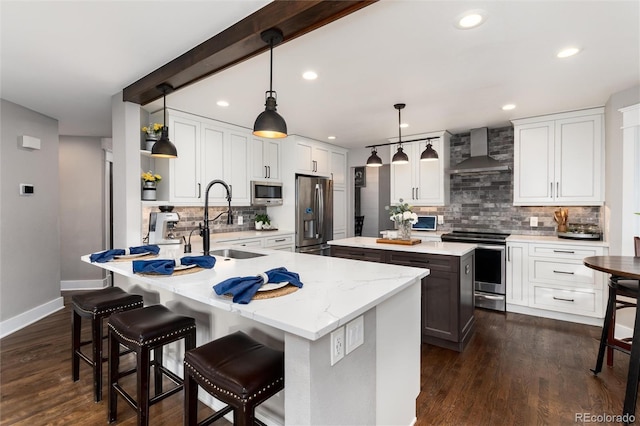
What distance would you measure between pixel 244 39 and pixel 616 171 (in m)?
3.80

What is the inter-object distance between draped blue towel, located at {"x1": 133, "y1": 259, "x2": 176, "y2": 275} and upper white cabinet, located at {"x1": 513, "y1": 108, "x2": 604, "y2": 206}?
4.26 m

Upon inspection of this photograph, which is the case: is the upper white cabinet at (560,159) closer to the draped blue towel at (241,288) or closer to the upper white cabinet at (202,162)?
the upper white cabinet at (202,162)

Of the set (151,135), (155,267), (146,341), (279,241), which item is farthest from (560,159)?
A: (151,135)

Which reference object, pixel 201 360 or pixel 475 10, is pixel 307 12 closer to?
pixel 475 10

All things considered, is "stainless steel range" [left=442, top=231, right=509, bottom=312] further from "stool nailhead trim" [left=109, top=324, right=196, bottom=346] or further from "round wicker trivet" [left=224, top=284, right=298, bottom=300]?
"stool nailhead trim" [left=109, top=324, right=196, bottom=346]

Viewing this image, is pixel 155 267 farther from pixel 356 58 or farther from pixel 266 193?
pixel 266 193

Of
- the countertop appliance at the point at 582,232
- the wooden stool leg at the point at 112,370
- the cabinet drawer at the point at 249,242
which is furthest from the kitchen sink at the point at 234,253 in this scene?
the countertop appliance at the point at 582,232

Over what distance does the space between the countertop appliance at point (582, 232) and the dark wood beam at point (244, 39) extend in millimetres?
3674

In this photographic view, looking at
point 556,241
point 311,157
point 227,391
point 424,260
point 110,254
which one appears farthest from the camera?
point 311,157

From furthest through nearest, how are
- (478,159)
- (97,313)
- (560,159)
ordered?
(478,159) < (560,159) < (97,313)

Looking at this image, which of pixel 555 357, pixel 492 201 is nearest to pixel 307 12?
pixel 555 357

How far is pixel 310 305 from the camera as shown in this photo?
1246 mm

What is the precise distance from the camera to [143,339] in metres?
1.62

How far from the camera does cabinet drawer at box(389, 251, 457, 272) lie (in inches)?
110
